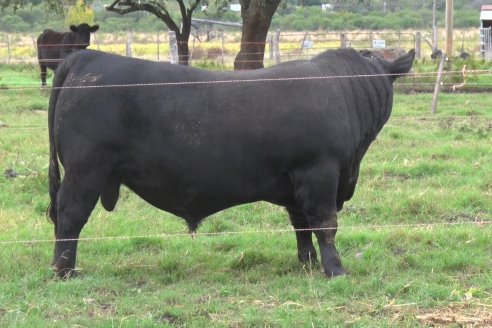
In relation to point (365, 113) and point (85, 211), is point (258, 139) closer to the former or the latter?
point (365, 113)

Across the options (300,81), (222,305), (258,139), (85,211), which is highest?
(300,81)

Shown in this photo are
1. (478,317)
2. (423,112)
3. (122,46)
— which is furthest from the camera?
(122,46)

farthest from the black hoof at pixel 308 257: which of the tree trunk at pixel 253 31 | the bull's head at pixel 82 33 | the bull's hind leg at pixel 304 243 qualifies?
the bull's head at pixel 82 33

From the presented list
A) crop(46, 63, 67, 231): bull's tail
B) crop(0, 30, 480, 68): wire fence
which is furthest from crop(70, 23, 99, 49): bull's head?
crop(46, 63, 67, 231): bull's tail

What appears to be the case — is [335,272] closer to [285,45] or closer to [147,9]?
[147,9]

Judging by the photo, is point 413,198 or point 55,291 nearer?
point 55,291

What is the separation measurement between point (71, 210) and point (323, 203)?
189 centimetres

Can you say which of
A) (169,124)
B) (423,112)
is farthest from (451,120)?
Answer: (169,124)

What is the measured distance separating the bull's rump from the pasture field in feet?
2.31

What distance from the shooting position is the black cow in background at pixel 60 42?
803 inches

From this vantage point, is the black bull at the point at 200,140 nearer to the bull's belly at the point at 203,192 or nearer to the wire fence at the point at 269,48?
the bull's belly at the point at 203,192

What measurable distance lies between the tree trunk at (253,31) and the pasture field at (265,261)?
9978mm

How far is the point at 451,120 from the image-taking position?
13.5 meters

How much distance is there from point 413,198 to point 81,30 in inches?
560
